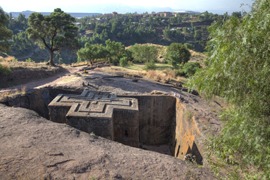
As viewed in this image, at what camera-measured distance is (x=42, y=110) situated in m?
13.1

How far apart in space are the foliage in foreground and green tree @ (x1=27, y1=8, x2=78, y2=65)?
17.7m

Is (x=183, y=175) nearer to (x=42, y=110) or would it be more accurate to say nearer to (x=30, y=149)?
(x=30, y=149)

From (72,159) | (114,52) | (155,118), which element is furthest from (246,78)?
(114,52)

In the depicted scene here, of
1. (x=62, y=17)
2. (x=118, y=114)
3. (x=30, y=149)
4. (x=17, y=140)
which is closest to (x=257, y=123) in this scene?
(x=30, y=149)

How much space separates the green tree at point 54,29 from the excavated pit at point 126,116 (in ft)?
27.2

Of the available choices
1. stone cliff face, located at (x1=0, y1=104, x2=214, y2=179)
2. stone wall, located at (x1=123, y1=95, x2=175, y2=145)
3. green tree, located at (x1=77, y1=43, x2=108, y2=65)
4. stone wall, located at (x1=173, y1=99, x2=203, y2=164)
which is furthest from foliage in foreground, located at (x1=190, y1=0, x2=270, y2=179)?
green tree, located at (x1=77, y1=43, x2=108, y2=65)

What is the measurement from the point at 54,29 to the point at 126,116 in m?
12.8

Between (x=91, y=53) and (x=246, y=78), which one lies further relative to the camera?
(x=91, y=53)

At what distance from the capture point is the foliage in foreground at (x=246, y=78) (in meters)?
4.02

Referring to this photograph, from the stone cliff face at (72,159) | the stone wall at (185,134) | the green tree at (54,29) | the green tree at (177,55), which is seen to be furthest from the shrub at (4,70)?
the green tree at (177,55)

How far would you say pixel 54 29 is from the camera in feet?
68.0

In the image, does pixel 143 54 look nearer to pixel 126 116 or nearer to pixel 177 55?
pixel 177 55

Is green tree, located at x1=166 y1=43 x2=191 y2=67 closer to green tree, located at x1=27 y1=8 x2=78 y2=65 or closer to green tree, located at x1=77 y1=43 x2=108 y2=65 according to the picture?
green tree, located at x1=77 y1=43 x2=108 y2=65

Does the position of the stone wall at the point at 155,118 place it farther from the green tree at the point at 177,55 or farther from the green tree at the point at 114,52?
the green tree at the point at 177,55
